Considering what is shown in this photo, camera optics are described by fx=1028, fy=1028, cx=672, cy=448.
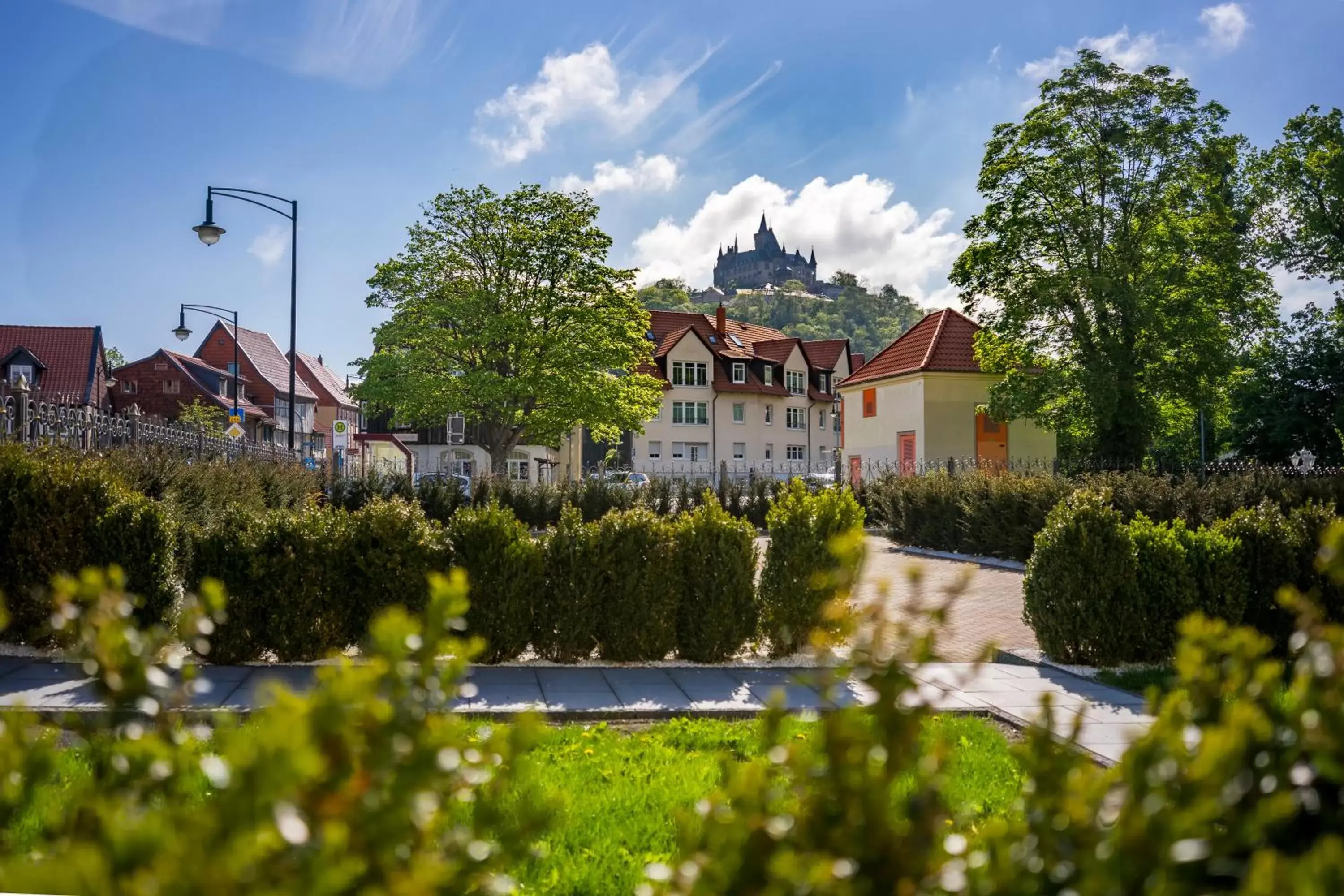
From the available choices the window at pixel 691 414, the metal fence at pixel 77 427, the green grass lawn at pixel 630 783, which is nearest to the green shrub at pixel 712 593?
the green grass lawn at pixel 630 783

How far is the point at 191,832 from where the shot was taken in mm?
1180

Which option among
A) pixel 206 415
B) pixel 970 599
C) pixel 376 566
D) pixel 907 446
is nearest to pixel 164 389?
pixel 206 415

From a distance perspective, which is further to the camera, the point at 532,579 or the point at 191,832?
the point at 532,579

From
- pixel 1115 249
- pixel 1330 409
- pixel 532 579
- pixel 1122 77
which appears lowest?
pixel 532 579

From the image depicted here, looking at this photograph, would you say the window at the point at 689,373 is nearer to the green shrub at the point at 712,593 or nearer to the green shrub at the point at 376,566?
the green shrub at the point at 712,593

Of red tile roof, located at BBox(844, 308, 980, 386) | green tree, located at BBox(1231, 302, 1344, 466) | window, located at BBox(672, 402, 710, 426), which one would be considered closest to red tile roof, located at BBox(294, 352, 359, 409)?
window, located at BBox(672, 402, 710, 426)

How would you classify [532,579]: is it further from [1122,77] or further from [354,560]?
[1122,77]

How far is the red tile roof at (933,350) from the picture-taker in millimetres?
41188

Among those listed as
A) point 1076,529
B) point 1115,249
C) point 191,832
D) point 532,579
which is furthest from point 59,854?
point 1115,249

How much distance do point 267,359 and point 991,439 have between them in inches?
2241

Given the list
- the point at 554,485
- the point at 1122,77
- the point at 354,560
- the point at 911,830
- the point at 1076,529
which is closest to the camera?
the point at 911,830

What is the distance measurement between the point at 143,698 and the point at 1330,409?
37881 millimetres

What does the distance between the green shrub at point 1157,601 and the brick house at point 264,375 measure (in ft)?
220

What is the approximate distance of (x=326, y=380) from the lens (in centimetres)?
8594
